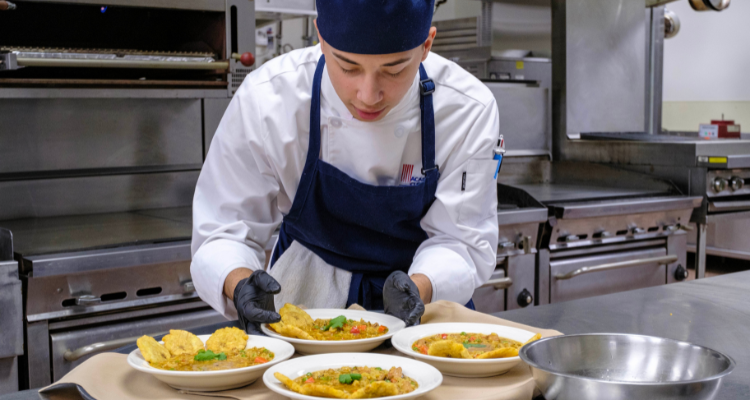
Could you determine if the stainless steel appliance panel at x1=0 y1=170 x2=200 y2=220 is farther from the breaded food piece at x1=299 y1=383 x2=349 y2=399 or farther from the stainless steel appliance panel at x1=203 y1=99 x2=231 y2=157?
the breaded food piece at x1=299 y1=383 x2=349 y2=399

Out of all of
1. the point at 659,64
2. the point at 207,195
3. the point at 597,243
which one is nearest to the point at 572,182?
the point at 597,243

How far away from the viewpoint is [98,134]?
10.1 ft

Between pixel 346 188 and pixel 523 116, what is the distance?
272cm

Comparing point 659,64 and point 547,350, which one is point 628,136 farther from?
point 547,350

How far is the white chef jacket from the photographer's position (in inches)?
67.9

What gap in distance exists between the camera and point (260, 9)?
3.18 meters

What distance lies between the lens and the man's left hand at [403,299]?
145 centimetres

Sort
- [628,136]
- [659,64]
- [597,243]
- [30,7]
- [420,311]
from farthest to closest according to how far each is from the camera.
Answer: [659,64] → [628,136] → [597,243] → [30,7] → [420,311]

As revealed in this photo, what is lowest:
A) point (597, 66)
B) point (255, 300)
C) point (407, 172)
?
point (255, 300)

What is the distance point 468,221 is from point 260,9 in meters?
1.83

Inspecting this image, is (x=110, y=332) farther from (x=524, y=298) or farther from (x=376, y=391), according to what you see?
(x=524, y=298)

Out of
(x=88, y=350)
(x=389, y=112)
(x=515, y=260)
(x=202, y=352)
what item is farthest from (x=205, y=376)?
(x=515, y=260)

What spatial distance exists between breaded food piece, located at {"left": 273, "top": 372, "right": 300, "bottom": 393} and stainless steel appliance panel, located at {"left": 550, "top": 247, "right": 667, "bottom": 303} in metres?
2.66

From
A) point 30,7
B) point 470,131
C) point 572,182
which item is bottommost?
point 572,182
